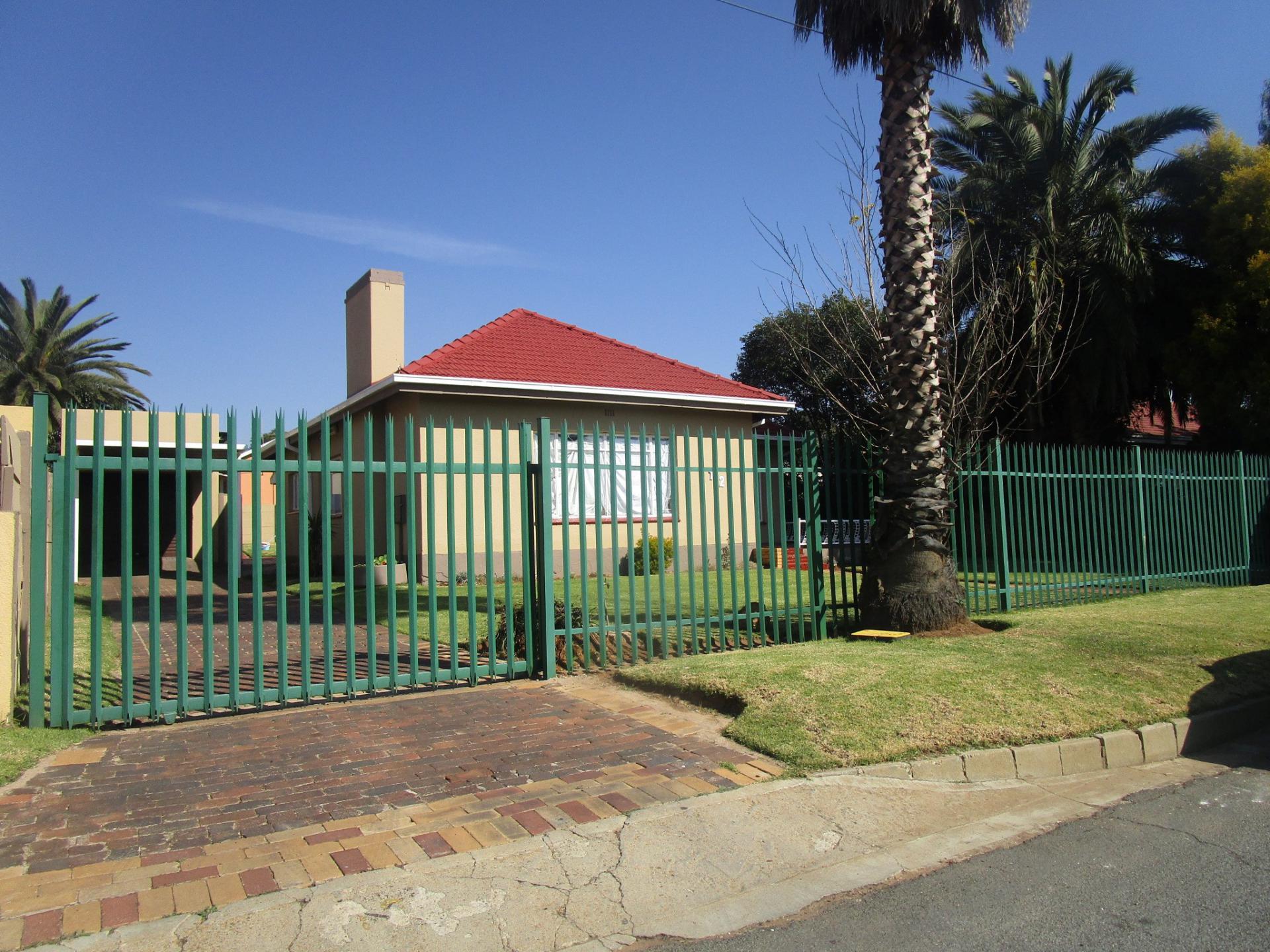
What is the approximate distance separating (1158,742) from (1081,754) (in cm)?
74

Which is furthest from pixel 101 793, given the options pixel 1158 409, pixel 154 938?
pixel 1158 409

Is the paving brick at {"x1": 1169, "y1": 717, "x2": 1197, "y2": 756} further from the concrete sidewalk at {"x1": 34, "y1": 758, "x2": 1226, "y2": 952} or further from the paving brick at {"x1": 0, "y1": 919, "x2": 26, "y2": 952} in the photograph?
the paving brick at {"x1": 0, "y1": 919, "x2": 26, "y2": 952}

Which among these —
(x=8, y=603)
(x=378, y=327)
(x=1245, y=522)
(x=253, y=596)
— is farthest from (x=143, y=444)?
(x=1245, y=522)

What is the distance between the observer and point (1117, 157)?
803 inches

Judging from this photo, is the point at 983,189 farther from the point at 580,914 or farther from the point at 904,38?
the point at 580,914

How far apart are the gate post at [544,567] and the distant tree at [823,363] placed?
311 cm

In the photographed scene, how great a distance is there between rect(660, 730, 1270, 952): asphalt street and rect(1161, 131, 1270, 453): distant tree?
17.8 metres

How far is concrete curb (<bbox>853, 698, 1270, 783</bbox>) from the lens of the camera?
523 cm

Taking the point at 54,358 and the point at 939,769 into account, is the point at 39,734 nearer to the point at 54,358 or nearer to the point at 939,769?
the point at 939,769

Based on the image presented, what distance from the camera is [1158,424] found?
28.9 meters

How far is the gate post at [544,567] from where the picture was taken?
7.48 meters

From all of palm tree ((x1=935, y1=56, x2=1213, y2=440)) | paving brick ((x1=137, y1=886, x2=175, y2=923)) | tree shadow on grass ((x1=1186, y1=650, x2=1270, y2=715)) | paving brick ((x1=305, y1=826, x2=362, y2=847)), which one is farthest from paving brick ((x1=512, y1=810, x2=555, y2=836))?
palm tree ((x1=935, y1=56, x2=1213, y2=440))

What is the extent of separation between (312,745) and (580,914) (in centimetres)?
272

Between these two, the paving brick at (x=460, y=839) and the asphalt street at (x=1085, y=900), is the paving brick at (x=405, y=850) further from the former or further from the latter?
the asphalt street at (x=1085, y=900)
